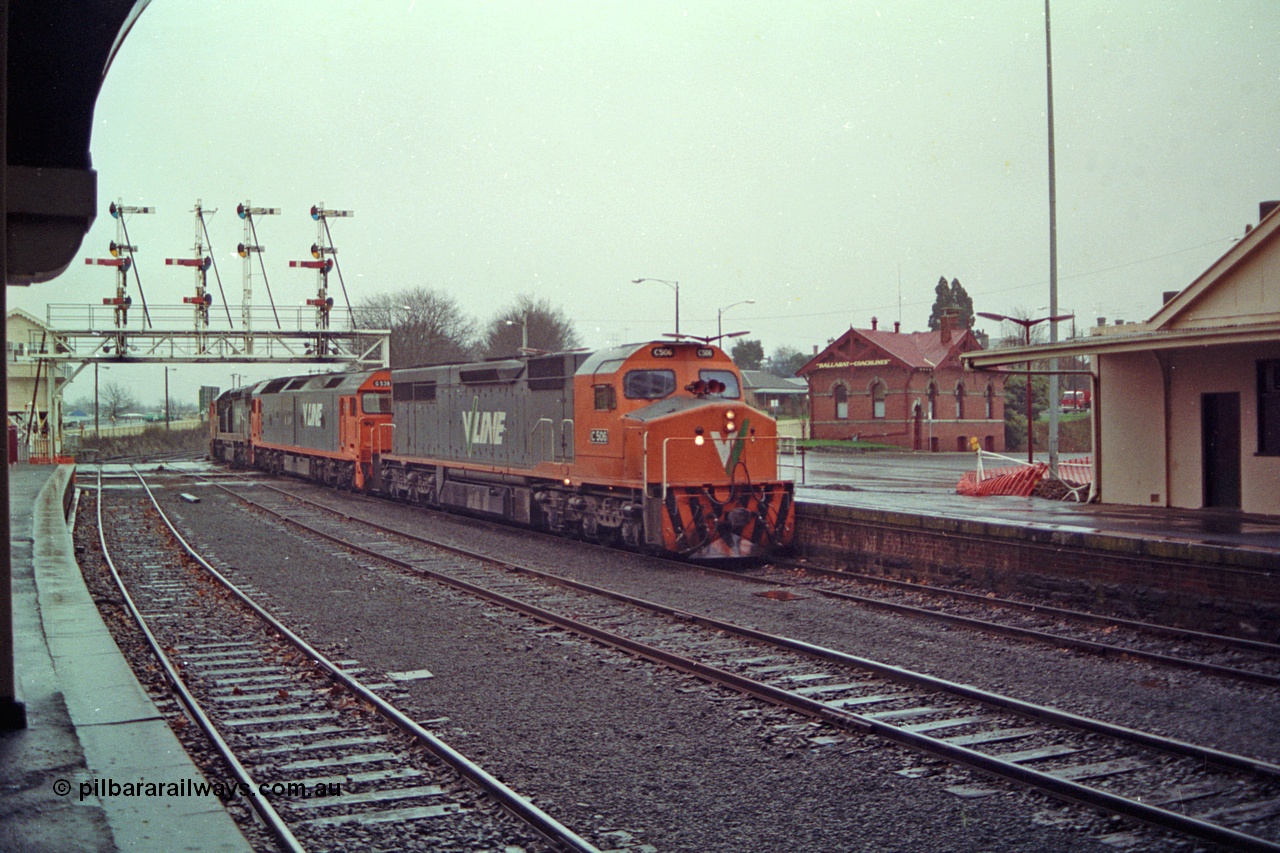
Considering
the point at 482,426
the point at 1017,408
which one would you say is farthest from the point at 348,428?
the point at 1017,408

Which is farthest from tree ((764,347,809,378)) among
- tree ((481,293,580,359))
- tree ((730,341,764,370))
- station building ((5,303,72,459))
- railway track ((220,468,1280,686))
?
railway track ((220,468,1280,686))

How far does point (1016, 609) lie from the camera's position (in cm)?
1145

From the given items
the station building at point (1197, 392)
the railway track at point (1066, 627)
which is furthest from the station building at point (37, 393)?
the station building at point (1197, 392)

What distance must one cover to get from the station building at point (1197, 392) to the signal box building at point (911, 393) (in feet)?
99.4

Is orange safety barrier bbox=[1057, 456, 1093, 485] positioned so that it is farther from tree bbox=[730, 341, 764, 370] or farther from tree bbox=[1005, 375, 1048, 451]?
tree bbox=[730, 341, 764, 370]

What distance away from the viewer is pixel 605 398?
1545 cm

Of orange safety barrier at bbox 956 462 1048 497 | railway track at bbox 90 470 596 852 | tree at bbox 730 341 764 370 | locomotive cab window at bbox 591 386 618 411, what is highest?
tree at bbox 730 341 764 370

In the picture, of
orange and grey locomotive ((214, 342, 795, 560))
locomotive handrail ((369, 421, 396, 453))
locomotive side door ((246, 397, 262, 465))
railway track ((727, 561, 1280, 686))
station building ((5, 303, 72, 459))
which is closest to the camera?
railway track ((727, 561, 1280, 686))

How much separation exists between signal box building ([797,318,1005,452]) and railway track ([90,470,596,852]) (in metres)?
41.1

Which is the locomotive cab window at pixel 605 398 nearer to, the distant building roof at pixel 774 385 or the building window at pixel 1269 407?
the building window at pixel 1269 407

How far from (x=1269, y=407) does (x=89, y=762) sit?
627 inches

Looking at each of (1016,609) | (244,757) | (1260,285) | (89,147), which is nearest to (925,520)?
(1016,609)

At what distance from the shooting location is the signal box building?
4875 cm

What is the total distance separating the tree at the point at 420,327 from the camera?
70500 millimetres
